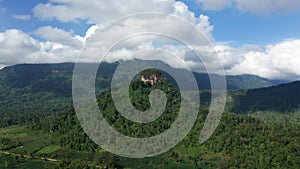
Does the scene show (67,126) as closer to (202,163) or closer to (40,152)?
(40,152)

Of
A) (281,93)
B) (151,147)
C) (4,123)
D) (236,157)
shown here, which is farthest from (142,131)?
(281,93)

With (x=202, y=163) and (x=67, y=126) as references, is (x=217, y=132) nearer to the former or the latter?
(x=202, y=163)

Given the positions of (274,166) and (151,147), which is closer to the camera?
(274,166)

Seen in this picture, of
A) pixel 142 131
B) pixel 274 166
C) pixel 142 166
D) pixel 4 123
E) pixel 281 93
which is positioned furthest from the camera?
pixel 281 93

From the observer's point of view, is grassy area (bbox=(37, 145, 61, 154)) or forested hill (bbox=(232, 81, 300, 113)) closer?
grassy area (bbox=(37, 145, 61, 154))

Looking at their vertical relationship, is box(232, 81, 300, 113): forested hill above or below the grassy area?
above

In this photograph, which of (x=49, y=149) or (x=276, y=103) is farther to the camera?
(x=276, y=103)

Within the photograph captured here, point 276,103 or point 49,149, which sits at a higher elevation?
point 276,103

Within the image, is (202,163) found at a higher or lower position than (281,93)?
lower

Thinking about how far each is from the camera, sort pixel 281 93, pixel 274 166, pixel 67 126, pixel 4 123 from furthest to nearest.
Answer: pixel 281 93 → pixel 4 123 → pixel 67 126 → pixel 274 166

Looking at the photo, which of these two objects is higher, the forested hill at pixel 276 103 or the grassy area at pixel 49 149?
the forested hill at pixel 276 103

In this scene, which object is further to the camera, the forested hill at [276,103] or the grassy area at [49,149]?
the forested hill at [276,103]
